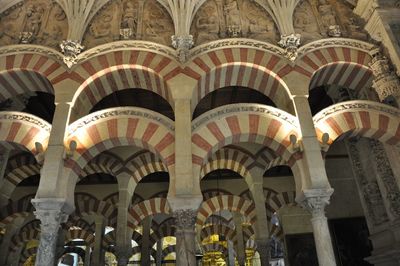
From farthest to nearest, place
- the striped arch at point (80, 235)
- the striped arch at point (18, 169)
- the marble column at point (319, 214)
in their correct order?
the striped arch at point (80, 235) → the striped arch at point (18, 169) → the marble column at point (319, 214)

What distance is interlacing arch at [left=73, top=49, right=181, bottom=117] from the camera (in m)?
6.55

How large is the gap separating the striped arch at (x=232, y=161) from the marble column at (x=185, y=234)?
3.30m

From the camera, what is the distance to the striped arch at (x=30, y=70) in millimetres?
6492

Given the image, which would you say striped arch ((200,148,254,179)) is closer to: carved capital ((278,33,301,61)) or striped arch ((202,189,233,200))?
striped arch ((202,189,233,200))

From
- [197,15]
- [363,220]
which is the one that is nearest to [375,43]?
[197,15]

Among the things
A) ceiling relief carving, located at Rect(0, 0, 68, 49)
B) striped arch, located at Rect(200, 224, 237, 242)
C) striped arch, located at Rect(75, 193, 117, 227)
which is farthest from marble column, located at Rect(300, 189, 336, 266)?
striped arch, located at Rect(200, 224, 237, 242)

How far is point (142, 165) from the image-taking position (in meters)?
8.54

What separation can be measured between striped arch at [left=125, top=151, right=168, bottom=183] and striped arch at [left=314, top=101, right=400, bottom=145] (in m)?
4.08

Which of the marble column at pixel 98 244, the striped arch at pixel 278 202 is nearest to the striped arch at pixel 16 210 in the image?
the marble column at pixel 98 244

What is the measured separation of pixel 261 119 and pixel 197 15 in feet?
9.63

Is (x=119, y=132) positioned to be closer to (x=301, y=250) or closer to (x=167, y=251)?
(x=301, y=250)

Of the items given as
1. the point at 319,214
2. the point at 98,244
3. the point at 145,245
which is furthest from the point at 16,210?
the point at 319,214

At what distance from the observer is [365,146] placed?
7.87 metres

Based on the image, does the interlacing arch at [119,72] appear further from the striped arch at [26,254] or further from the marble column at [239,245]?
the striped arch at [26,254]
